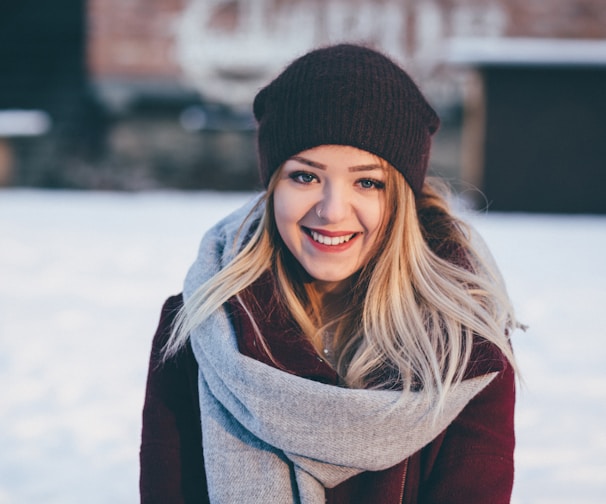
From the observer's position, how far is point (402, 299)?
58.7 inches

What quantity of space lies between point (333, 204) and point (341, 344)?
0.36 m

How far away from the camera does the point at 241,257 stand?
1528 millimetres

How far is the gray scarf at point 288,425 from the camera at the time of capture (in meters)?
1.30

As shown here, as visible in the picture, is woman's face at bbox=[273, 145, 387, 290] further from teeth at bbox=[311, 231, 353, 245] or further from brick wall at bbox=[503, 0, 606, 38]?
brick wall at bbox=[503, 0, 606, 38]

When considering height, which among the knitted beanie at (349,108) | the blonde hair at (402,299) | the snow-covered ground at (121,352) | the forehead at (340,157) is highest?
the knitted beanie at (349,108)

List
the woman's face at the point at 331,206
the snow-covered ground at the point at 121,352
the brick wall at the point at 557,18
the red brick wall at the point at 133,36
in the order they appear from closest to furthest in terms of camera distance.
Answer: the woman's face at the point at 331,206
the snow-covered ground at the point at 121,352
the brick wall at the point at 557,18
the red brick wall at the point at 133,36

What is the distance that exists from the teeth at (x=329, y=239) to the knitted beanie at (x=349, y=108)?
18 cm

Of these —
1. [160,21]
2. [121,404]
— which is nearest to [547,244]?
[121,404]

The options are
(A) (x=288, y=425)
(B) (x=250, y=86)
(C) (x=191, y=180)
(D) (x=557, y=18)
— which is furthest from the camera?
(C) (x=191, y=180)

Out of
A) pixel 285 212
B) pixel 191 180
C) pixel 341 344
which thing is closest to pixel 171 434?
pixel 341 344

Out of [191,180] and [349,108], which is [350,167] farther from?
[191,180]

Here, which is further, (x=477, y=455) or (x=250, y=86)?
(x=250, y=86)

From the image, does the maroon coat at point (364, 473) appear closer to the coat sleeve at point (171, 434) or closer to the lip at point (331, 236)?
the coat sleeve at point (171, 434)

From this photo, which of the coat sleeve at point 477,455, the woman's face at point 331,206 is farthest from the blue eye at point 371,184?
the coat sleeve at point 477,455
